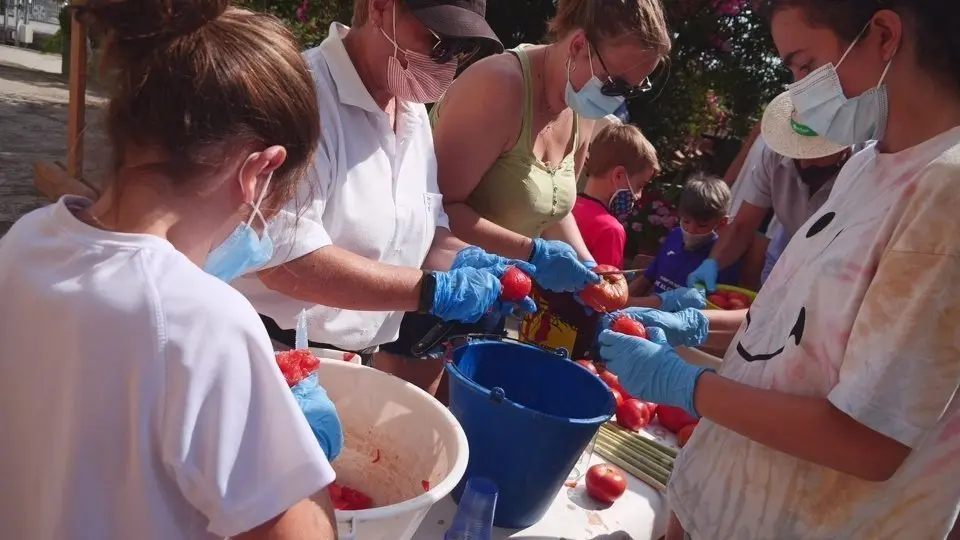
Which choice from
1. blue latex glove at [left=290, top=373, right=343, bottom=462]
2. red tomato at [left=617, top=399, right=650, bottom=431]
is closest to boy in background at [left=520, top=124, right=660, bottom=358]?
red tomato at [left=617, top=399, right=650, bottom=431]

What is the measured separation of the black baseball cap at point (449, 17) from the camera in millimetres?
2043

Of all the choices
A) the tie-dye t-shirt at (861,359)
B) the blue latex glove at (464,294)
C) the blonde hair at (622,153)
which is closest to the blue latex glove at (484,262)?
the blue latex glove at (464,294)

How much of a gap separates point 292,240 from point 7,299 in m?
0.78

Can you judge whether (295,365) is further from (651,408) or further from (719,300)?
(719,300)

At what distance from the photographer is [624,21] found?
2.66 metres

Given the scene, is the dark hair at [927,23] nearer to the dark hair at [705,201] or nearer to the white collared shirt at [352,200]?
the white collared shirt at [352,200]


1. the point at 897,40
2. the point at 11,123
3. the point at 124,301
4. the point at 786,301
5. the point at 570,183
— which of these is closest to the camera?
the point at 124,301

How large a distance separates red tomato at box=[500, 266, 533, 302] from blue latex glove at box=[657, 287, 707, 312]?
80 cm

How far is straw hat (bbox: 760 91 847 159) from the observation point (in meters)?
2.05

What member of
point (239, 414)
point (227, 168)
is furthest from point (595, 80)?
point (239, 414)

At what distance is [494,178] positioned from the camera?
112 inches

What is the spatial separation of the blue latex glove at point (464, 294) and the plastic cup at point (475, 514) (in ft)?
1.79

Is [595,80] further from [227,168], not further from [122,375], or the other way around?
[122,375]

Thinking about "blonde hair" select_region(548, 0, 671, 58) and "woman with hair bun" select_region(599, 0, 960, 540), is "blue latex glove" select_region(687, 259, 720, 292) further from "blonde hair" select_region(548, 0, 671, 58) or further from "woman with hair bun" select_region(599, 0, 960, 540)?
"woman with hair bun" select_region(599, 0, 960, 540)
